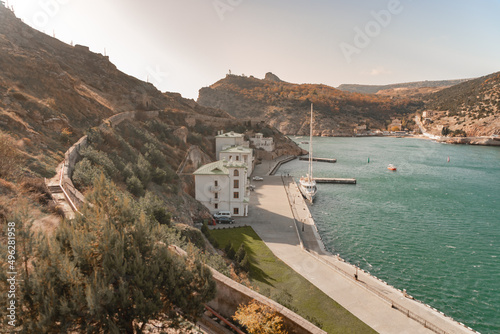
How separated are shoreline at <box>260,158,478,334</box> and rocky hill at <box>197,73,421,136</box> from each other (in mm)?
127911

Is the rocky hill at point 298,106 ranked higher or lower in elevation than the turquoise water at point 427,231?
higher

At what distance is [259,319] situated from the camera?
27.6 feet

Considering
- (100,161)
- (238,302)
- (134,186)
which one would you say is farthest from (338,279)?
(100,161)

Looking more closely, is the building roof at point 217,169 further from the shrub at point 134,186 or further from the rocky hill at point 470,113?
the rocky hill at point 470,113

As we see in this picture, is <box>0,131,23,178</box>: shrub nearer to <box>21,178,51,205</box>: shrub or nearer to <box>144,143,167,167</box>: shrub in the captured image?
<box>21,178,51,205</box>: shrub

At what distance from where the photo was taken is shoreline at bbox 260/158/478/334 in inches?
631

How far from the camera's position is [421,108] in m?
180

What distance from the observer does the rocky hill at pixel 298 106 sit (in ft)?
509

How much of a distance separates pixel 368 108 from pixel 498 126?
70.9 m

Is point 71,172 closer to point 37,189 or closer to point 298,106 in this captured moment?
point 37,189

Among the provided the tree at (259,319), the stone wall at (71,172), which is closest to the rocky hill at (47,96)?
the stone wall at (71,172)

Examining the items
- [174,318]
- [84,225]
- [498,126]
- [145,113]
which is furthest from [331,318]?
[498,126]

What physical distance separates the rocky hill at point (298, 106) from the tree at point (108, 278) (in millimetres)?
147583

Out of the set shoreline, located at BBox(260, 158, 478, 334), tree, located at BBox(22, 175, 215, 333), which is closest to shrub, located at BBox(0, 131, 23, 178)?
tree, located at BBox(22, 175, 215, 333)
